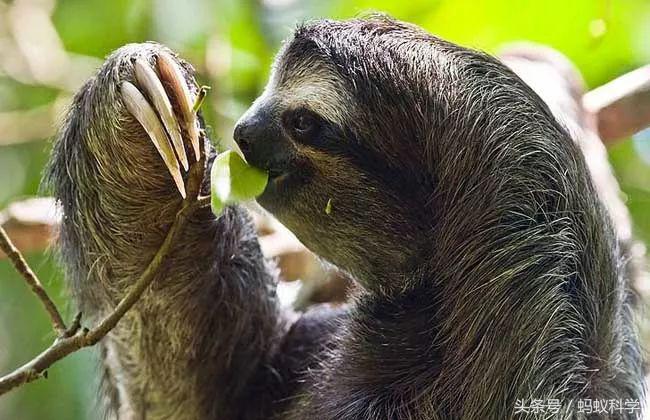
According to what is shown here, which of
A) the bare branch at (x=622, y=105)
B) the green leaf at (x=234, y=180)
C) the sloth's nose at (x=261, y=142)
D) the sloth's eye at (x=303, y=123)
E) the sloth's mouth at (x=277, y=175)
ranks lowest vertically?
the green leaf at (x=234, y=180)

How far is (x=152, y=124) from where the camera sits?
5.92 feet

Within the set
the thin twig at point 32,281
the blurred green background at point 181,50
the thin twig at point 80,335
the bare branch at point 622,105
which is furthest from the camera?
the blurred green background at point 181,50

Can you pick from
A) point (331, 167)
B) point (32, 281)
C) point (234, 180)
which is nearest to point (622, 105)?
point (331, 167)

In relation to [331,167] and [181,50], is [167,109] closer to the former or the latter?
[331,167]

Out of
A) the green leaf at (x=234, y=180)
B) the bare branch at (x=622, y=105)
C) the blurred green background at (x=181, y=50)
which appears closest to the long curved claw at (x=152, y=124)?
the green leaf at (x=234, y=180)

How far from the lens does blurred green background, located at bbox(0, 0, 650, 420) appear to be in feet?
11.2

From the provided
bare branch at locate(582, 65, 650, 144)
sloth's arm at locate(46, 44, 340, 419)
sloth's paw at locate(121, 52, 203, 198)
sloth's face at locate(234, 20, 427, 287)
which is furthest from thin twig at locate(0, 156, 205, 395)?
bare branch at locate(582, 65, 650, 144)

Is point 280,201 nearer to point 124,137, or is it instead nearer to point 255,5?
point 124,137

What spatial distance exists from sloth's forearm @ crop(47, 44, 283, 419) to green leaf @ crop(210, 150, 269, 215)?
0.40 meters

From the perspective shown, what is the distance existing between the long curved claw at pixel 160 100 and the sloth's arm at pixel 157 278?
46 millimetres

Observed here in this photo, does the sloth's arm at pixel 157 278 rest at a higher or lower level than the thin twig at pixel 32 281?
higher

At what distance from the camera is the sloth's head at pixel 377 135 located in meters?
1.77

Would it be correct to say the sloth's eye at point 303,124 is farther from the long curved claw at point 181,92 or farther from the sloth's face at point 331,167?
the long curved claw at point 181,92

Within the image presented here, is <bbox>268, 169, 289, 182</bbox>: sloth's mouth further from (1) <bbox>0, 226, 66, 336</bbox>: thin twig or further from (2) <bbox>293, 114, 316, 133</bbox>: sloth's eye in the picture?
(1) <bbox>0, 226, 66, 336</bbox>: thin twig
